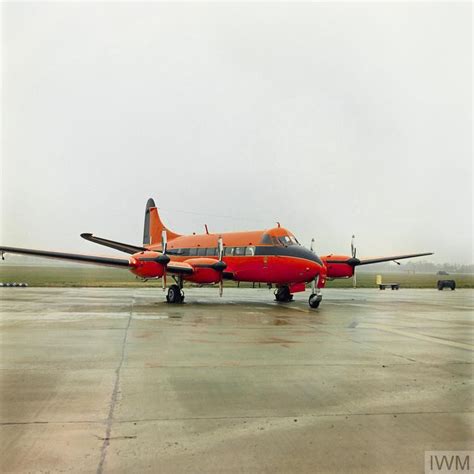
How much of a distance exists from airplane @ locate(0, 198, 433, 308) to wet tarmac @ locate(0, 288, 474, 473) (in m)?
10.0

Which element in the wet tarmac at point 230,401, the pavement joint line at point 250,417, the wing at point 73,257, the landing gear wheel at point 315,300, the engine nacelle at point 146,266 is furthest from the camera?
the wing at point 73,257

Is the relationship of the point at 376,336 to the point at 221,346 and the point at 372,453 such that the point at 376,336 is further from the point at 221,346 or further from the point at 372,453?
the point at 372,453

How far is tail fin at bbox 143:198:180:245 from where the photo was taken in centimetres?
3609

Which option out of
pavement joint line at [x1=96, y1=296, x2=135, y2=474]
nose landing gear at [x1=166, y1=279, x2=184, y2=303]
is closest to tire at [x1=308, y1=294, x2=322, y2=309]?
nose landing gear at [x1=166, y1=279, x2=184, y2=303]

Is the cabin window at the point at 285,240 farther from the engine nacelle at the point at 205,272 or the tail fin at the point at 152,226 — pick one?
the tail fin at the point at 152,226

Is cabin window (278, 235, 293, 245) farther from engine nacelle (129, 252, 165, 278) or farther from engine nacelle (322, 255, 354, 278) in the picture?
engine nacelle (129, 252, 165, 278)

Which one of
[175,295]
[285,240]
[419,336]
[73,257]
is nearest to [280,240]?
[285,240]

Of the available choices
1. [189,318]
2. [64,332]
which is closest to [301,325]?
[189,318]

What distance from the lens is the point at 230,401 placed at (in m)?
6.55

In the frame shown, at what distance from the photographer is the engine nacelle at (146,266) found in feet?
77.7

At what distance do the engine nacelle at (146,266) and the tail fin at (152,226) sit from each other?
11176mm
